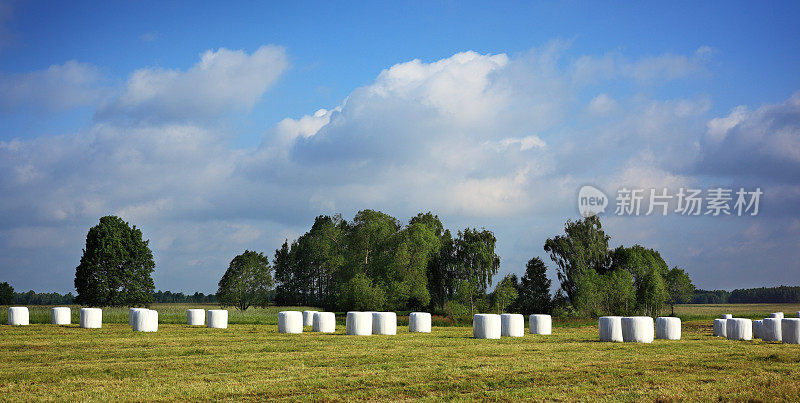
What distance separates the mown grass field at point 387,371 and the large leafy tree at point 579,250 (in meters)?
48.5

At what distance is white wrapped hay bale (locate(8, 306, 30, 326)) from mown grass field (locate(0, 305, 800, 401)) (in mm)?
15523

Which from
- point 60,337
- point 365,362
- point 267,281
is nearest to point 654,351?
point 365,362

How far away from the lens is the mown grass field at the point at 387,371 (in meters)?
13.0

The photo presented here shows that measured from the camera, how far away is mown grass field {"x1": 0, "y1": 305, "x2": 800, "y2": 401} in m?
13.0

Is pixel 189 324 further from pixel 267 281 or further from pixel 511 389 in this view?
pixel 267 281

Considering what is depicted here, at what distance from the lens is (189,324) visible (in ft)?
130

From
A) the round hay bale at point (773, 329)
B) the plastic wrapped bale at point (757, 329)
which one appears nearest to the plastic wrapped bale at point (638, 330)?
the round hay bale at point (773, 329)

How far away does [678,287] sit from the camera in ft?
268

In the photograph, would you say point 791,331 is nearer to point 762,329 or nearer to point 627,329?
point 762,329

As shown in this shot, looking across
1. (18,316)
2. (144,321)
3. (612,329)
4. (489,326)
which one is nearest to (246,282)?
(18,316)

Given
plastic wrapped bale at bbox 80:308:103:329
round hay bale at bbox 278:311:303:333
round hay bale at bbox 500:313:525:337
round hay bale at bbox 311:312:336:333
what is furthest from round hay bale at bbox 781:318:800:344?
plastic wrapped bale at bbox 80:308:103:329

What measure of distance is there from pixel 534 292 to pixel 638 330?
4544 centimetres

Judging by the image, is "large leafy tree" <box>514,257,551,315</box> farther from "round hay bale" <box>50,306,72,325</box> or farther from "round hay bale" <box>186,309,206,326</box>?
"round hay bale" <box>50,306,72,325</box>

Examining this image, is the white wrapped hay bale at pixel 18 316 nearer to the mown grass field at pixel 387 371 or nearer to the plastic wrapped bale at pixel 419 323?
the mown grass field at pixel 387 371
